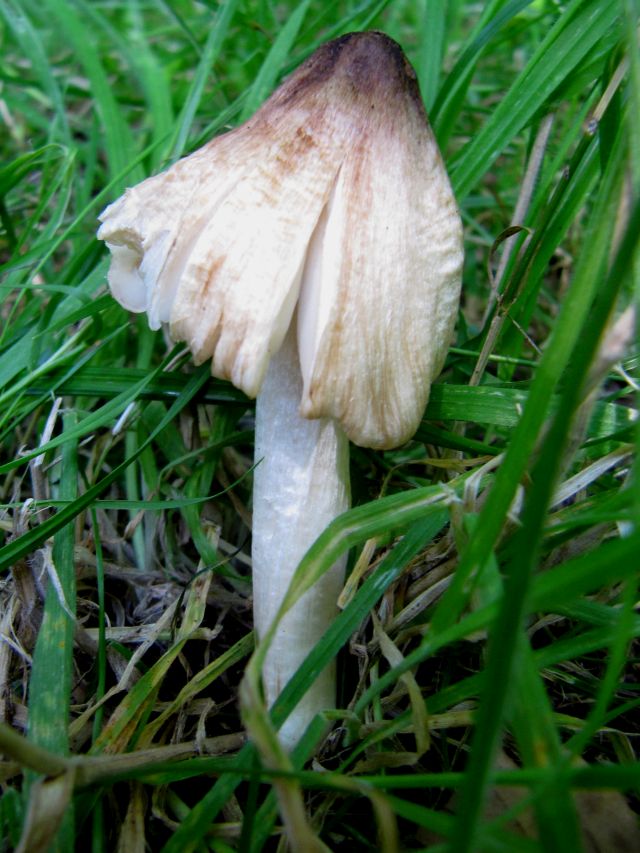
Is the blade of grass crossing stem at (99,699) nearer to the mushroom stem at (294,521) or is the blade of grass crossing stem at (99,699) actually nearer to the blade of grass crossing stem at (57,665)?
the blade of grass crossing stem at (57,665)

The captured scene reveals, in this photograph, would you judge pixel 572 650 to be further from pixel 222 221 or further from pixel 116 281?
pixel 116 281

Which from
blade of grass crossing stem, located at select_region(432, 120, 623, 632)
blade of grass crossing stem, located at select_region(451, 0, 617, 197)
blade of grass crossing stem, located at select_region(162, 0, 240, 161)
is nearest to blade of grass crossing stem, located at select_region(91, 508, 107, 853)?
blade of grass crossing stem, located at select_region(432, 120, 623, 632)

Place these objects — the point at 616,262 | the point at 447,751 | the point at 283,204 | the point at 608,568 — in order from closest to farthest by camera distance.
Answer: the point at 616,262, the point at 608,568, the point at 283,204, the point at 447,751

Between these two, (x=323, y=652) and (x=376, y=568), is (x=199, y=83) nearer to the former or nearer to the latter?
(x=376, y=568)

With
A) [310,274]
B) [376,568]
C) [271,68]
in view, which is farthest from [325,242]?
[271,68]

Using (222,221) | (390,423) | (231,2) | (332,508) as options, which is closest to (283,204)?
(222,221)

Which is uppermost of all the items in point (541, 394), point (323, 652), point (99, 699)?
point (541, 394)

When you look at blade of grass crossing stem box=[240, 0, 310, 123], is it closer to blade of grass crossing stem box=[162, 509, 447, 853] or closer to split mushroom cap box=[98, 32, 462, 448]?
split mushroom cap box=[98, 32, 462, 448]
